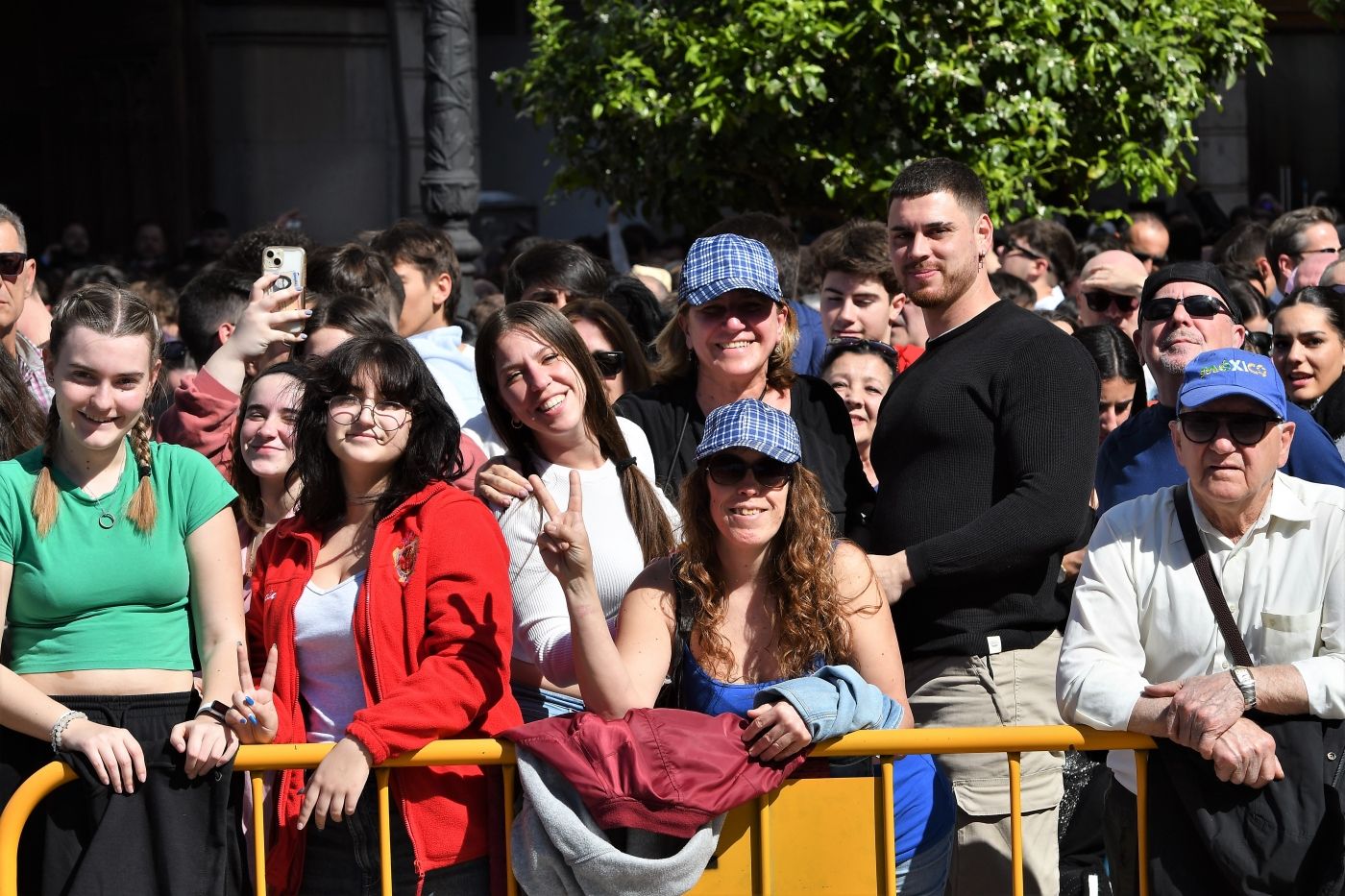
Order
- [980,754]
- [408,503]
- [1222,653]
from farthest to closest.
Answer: [980,754] → [408,503] → [1222,653]

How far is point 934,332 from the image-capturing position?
470cm

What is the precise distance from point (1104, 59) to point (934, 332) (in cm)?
503

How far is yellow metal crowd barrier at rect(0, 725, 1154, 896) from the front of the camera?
12.1 feet

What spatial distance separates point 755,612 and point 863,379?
6.12 ft

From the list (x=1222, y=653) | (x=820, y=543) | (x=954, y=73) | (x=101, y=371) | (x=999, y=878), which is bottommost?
(x=999, y=878)

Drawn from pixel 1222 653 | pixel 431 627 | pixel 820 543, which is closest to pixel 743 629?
pixel 820 543

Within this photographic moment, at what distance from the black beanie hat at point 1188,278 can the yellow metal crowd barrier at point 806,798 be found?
189 centimetres

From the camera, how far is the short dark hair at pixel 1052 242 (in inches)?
355

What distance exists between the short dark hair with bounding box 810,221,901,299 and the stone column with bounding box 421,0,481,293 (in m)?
3.73

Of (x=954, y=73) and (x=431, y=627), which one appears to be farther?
(x=954, y=73)

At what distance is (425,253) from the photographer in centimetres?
691

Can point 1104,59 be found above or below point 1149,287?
above

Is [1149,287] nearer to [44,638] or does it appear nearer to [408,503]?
[408,503]

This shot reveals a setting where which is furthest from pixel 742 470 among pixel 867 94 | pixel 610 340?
pixel 867 94
